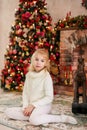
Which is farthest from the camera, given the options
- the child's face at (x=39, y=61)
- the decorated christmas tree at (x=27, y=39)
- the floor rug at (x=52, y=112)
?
the decorated christmas tree at (x=27, y=39)

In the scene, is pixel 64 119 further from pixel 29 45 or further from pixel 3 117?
pixel 29 45

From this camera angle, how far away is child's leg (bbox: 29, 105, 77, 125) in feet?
10.6

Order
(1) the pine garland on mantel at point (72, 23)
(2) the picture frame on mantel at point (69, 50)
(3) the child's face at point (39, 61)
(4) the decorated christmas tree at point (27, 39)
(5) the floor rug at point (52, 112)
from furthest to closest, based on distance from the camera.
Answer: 1. (4) the decorated christmas tree at point (27, 39)
2. (2) the picture frame on mantel at point (69, 50)
3. (1) the pine garland on mantel at point (72, 23)
4. (3) the child's face at point (39, 61)
5. (5) the floor rug at point (52, 112)

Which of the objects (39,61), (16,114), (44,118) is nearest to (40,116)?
(44,118)

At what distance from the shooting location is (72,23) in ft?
18.4

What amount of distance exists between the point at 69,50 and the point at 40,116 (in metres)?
2.59

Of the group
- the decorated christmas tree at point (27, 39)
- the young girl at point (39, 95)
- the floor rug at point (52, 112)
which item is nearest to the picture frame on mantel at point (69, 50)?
the decorated christmas tree at point (27, 39)

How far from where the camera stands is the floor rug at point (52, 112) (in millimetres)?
3188

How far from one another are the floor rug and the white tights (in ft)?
0.19

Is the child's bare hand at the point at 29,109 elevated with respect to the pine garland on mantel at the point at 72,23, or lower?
lower

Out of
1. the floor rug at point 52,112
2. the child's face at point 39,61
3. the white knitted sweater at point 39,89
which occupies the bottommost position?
the floor rug at point 52,112

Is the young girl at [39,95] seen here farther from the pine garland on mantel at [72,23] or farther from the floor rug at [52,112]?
the pine garland on mantel at [72,23]

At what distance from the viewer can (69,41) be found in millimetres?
5574

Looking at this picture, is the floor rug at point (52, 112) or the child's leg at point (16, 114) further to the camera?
the child's leg at point (16, 114)
